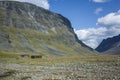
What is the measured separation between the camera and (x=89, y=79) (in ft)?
114

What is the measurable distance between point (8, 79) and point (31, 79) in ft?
14.8

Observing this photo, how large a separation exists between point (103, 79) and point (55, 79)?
23.0 ft

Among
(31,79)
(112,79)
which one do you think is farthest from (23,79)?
(112,79)

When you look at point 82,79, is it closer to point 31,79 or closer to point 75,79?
point 75,79

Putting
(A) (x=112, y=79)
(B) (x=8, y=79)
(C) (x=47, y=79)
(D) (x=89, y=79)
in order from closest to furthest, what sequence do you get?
(A) (x=112, y=79) < (D) (x=89, y=79) < (C) (x=47, y=79) < (B) (x=8, y=79)

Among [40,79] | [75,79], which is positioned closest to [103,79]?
[75,79]

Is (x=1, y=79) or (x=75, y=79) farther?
(x=1, y=79)

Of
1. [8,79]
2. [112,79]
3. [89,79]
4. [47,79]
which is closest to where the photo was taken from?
[112,79]

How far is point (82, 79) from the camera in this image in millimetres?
34844

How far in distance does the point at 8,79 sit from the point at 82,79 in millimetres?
12485

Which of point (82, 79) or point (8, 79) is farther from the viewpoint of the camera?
point (8, 79)

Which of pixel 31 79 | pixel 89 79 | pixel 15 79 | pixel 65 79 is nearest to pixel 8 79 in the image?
pixel 15 79

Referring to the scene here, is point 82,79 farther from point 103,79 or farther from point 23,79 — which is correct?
point 23,79

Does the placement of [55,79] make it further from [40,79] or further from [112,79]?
[112,79]
